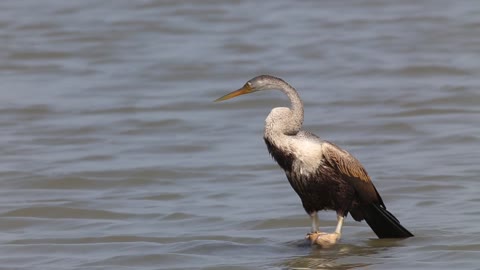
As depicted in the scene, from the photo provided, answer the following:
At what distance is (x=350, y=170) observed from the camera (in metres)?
8.55

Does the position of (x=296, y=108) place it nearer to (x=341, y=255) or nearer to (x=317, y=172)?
(x=317, y=172)

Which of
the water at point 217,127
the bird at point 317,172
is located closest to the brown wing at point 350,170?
the bird at point 317,172

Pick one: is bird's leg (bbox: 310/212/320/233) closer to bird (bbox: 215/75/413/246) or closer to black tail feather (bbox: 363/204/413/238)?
bird (bbox: 215/75/413/246)

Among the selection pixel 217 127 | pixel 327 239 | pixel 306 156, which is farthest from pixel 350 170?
pixel 217 127

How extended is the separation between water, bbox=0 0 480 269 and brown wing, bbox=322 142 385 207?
0.39 meters

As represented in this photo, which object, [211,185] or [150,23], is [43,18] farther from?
[211,185]

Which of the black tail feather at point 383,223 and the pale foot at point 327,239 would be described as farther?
the black tail feather at point 383,223

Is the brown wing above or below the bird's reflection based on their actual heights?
above

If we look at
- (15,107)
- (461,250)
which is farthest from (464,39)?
(461,250)

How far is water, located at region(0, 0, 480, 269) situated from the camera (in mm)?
9156

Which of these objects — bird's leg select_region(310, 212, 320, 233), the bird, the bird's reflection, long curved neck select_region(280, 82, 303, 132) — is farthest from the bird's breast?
the bird's reflection

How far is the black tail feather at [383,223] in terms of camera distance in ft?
29.0

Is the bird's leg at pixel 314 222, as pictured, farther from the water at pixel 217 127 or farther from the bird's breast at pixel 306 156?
the bird's breast at pixel 306 156

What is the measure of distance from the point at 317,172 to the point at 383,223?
2.34 ft
